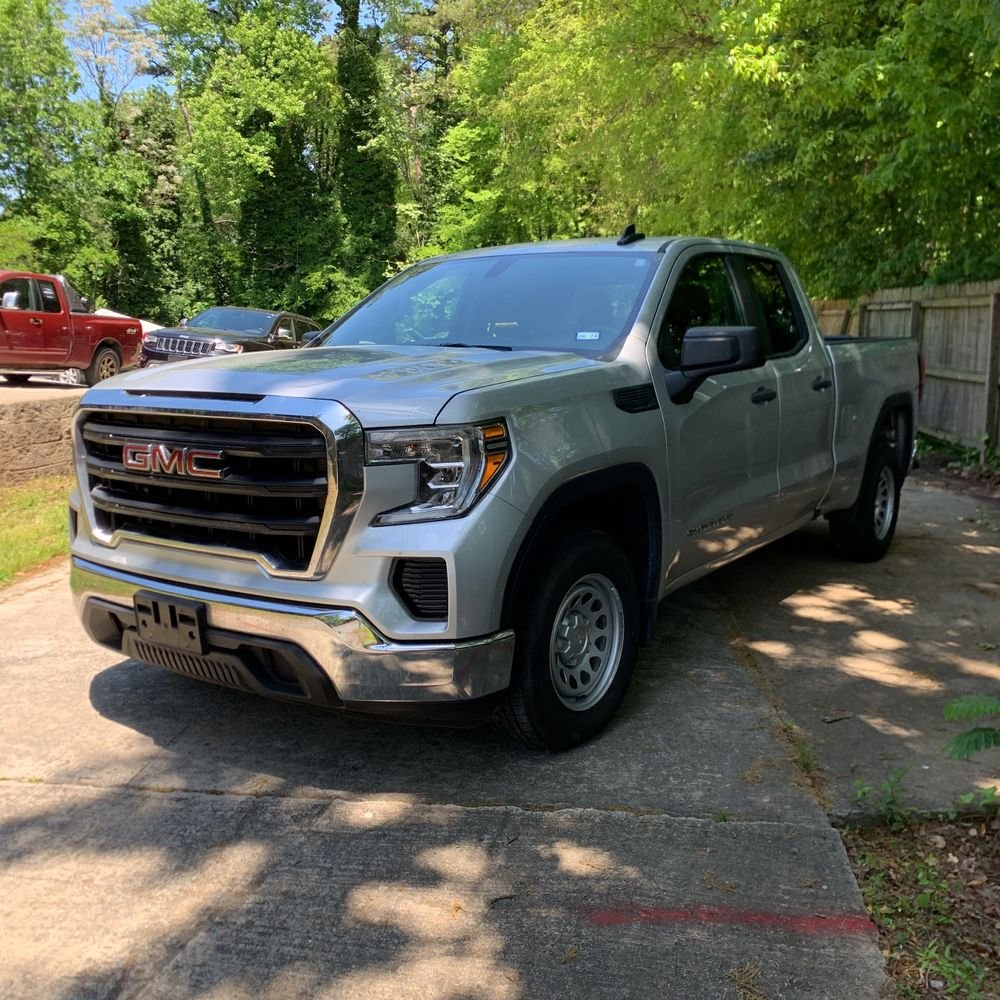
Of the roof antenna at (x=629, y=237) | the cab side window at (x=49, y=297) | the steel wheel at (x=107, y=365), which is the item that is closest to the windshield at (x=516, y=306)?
the roof antenna at (x=629, y=237)

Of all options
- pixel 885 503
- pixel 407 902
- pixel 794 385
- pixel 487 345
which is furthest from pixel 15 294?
pixel 407 902

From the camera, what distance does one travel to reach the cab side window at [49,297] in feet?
51.3

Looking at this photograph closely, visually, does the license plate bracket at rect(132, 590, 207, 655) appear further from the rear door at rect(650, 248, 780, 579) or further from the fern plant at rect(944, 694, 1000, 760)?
the fern plant at rect(944, 694, 1000, 760)

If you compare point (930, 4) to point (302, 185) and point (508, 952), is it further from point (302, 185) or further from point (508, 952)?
point (302, 185)

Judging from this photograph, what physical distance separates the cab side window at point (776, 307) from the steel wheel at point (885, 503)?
5.06ft

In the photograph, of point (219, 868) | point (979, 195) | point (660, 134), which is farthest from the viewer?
point (660, 134)

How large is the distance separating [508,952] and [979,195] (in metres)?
12.2

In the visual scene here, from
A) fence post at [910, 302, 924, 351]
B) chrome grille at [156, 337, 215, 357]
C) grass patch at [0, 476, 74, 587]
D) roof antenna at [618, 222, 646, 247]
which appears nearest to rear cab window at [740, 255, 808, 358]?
roof antenna at [618, 222, 646, 247]

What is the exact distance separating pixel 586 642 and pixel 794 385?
7.43 ft

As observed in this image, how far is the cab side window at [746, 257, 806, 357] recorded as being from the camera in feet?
18.1

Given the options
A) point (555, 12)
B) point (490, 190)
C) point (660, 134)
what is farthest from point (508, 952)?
point (490, 190)

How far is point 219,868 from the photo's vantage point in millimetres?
3141

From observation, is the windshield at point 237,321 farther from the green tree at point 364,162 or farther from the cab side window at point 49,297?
the green tree at point 364,162

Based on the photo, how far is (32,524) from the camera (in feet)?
25.2
